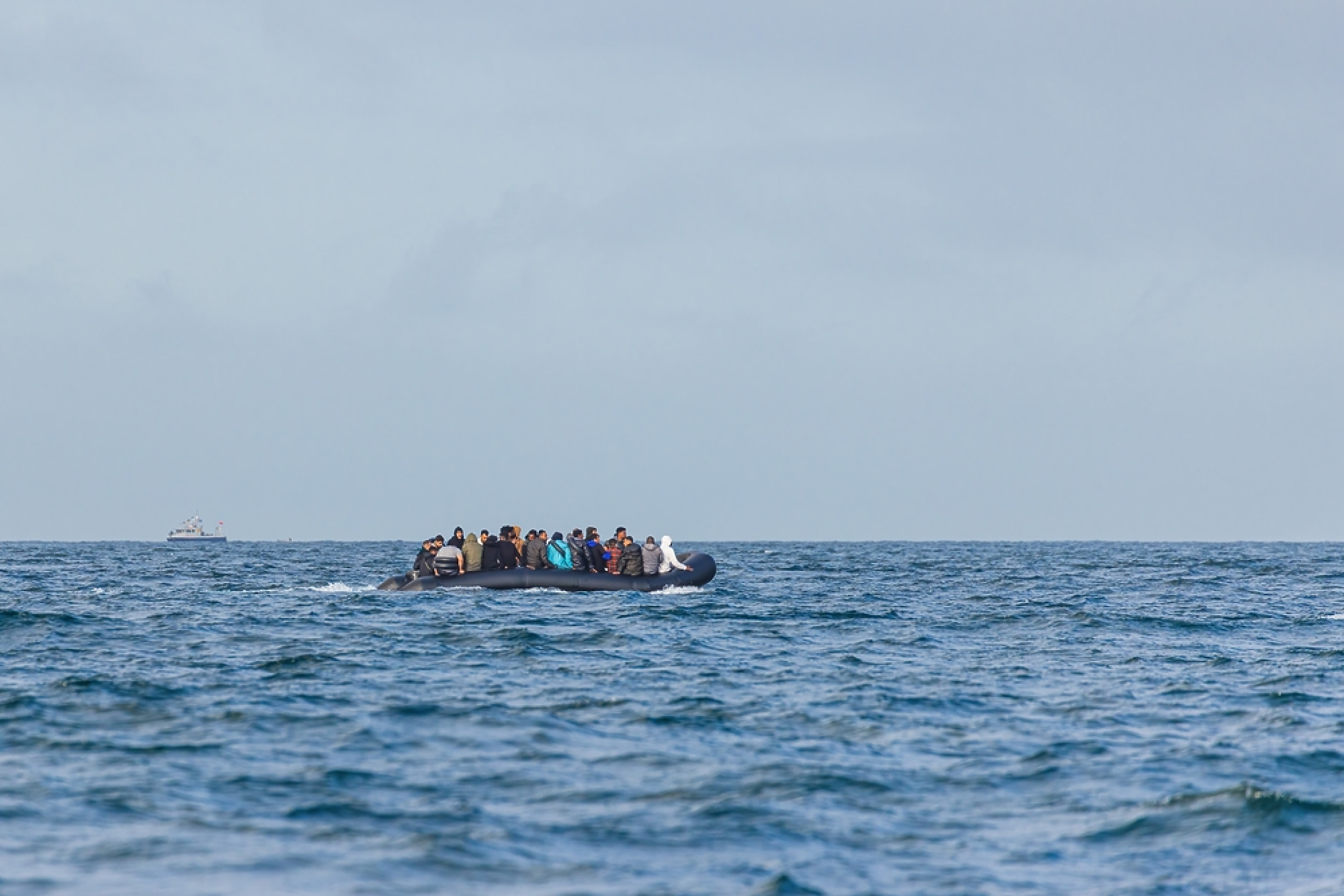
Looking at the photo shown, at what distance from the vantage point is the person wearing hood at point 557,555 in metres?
37.8

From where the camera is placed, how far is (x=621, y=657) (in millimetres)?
23141

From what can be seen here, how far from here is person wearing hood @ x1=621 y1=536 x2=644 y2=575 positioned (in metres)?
37.5

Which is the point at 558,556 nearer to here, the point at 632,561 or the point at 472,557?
the point at 632,561

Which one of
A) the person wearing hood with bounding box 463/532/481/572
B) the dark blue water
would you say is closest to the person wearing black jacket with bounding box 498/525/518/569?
the person wearing hood with bounding box 463/532/481/572

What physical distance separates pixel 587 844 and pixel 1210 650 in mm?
17304

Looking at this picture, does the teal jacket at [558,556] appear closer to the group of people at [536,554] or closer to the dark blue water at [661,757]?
the group of people at [536,554]

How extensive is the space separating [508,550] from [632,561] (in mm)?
3116

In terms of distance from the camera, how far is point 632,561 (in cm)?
3750

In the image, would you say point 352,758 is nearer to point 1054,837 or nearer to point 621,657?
point 1054,837

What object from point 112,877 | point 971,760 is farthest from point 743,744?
point 112,877

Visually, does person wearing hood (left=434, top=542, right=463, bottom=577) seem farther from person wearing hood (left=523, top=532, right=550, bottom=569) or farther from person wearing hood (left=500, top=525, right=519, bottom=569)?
person wearing hood (left=523, top=532, right=550, bottom=569)

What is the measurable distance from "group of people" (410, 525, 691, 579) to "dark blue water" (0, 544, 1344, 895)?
306 inches

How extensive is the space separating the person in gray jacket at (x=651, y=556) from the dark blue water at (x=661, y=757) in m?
7.84

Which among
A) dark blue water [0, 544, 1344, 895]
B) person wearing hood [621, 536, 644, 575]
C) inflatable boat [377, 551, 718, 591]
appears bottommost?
dark blue water [0, 544, 1344, 895]
